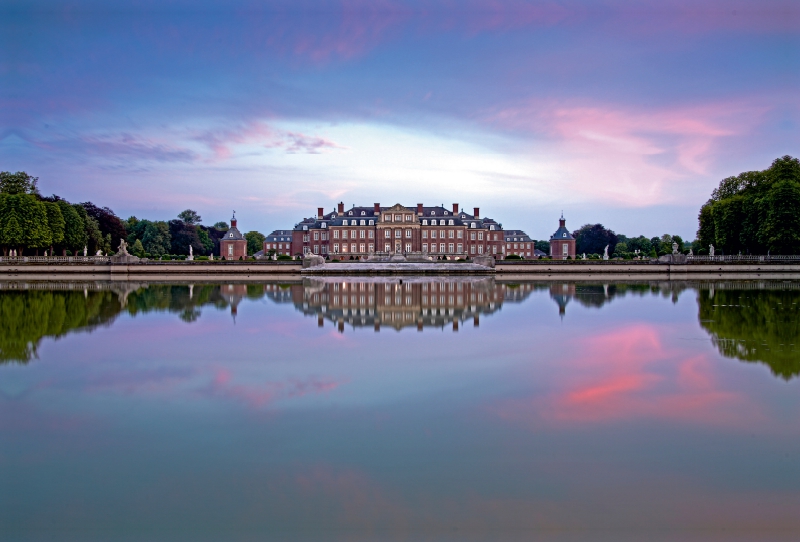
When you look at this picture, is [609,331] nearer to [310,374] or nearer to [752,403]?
[752,403]

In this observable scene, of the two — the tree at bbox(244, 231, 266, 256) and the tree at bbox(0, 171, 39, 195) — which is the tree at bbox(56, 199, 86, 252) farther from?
the tree at bbox(244, 231, 266, 256)

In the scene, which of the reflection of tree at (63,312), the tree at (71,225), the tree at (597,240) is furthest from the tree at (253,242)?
the reflection of tree at (63,312)

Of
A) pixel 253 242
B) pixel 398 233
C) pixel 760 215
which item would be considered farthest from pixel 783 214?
pixel 253 242

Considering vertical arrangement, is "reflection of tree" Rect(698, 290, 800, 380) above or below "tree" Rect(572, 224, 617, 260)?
below

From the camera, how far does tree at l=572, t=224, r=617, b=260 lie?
89500 mm

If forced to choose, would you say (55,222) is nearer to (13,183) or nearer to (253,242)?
(13,183)

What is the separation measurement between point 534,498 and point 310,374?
4.62 metres

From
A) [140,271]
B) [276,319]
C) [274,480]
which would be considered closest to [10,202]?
[140,271]

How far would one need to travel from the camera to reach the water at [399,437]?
14.5 ft

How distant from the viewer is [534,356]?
10.2 meters

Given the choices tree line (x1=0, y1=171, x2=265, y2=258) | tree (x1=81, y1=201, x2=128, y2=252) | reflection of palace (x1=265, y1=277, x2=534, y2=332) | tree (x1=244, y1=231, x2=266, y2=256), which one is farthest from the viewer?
tree (x1=244, y1=231, x2=266, y2=256)

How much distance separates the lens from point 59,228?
51.1 metres

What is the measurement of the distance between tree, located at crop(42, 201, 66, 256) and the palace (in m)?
26.6

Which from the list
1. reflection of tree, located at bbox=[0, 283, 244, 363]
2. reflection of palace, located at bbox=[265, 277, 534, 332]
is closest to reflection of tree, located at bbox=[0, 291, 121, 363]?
reflection of tree, located at bbox=[0, 283, 244, 363]
